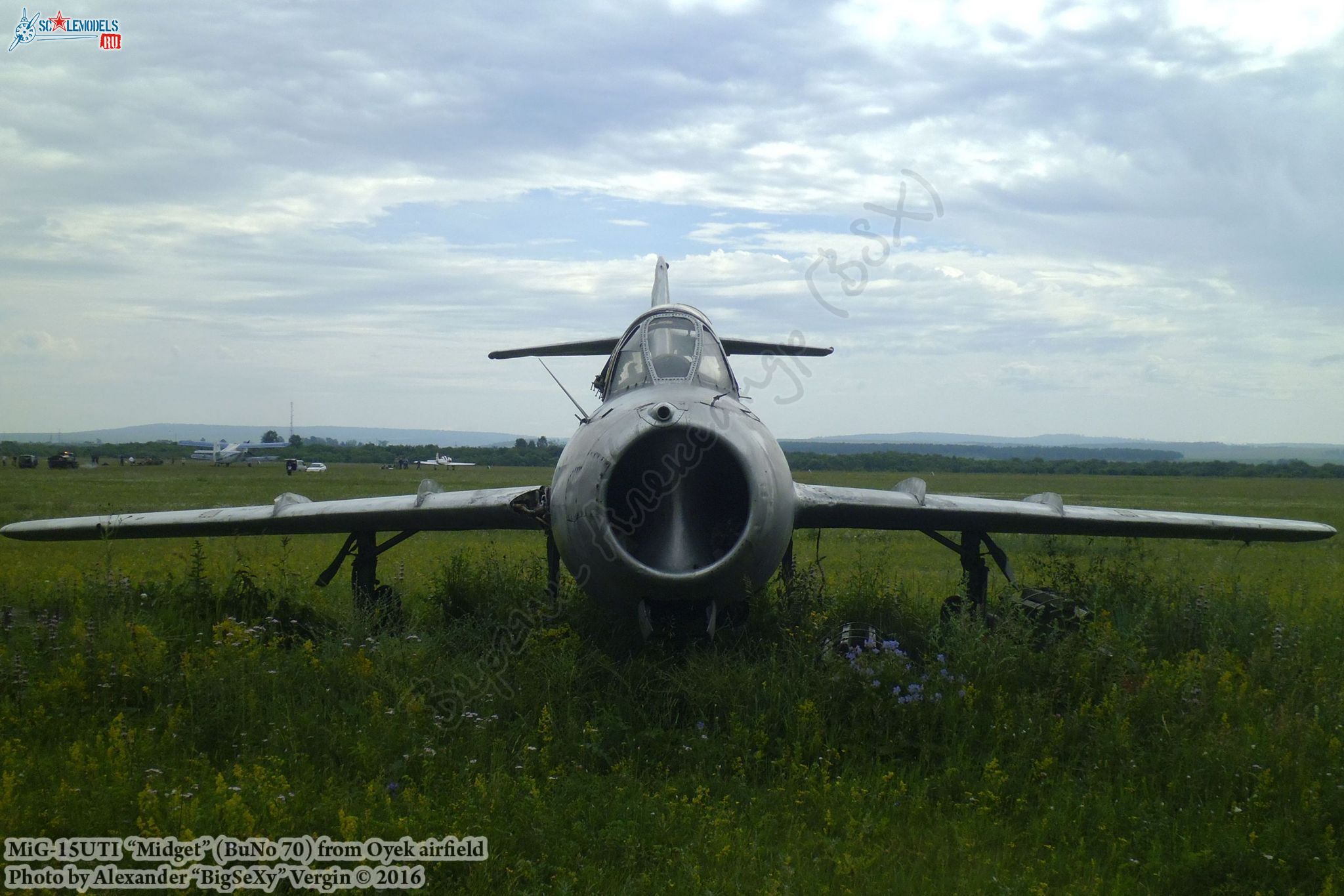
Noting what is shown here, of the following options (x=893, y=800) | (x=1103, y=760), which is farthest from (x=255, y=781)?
(x=1103, y=760)

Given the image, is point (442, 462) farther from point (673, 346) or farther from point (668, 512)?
point (668, 512)

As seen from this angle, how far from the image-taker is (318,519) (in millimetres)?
9602

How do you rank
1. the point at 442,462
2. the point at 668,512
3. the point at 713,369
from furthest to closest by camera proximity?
the point at 442,462 < the point at 713,369 < the point at 668,512

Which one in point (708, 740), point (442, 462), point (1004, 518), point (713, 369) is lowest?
point (442, 462)

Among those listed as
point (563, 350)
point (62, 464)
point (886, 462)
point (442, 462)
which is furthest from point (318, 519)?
point (442, 462)

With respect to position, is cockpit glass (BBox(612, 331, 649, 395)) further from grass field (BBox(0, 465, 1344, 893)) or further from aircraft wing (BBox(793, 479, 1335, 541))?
grass field (BBox(0, 465, 1344, 893))

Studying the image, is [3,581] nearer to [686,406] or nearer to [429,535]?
[686,406]

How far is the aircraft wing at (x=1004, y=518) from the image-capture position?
8898 mm

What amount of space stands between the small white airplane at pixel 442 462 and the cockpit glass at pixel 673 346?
270 ft

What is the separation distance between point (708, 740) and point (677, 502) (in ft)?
5.76

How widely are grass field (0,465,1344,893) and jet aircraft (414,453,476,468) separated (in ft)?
268

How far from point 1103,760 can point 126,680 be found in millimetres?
6688

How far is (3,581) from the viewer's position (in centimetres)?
1167

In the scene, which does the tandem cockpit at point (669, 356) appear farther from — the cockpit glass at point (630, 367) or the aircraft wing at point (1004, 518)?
the aircraft wing at point (1004, 518)
